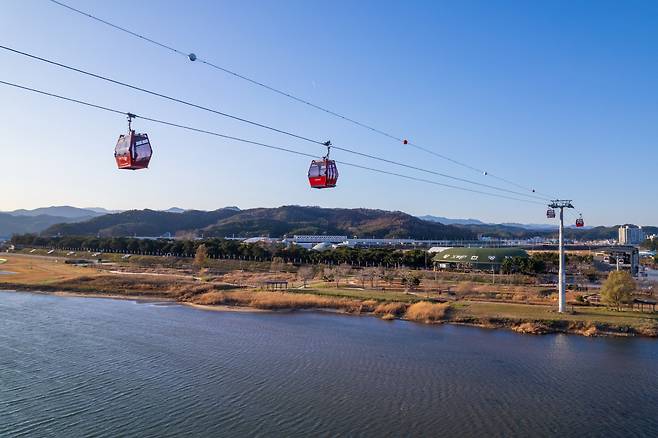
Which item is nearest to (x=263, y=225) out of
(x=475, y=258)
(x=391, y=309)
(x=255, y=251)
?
(x=255, y=251)

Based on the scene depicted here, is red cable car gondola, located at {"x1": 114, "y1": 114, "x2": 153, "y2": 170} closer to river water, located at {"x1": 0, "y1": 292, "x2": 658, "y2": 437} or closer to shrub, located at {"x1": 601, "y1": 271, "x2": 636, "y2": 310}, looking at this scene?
river water, located at {"x1": 0, "y1": 292, "x2": 658, "y2": 437}

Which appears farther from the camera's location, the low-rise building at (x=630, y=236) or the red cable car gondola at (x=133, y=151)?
the low-rise building at (x=630, y=236)

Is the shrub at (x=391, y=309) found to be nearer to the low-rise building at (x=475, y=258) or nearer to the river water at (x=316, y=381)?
the river water at (x=316, y=381)

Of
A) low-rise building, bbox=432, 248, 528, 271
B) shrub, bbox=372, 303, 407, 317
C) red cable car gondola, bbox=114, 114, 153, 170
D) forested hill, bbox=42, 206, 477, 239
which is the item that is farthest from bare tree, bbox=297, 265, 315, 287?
forested hill, bbox=42, 206, 477, 239

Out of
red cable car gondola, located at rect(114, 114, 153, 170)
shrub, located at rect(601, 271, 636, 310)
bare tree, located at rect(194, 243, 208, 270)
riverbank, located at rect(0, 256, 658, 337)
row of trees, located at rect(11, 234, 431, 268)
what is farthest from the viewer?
bare tree, located at rect(194, 243, 208, 270)

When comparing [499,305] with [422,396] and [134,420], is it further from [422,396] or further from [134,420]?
[134,420]

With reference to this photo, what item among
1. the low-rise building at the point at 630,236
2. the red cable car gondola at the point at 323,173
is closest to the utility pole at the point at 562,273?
the red cable car gondola at the point at 323,173

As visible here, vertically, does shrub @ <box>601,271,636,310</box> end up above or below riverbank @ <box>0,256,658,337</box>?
above
